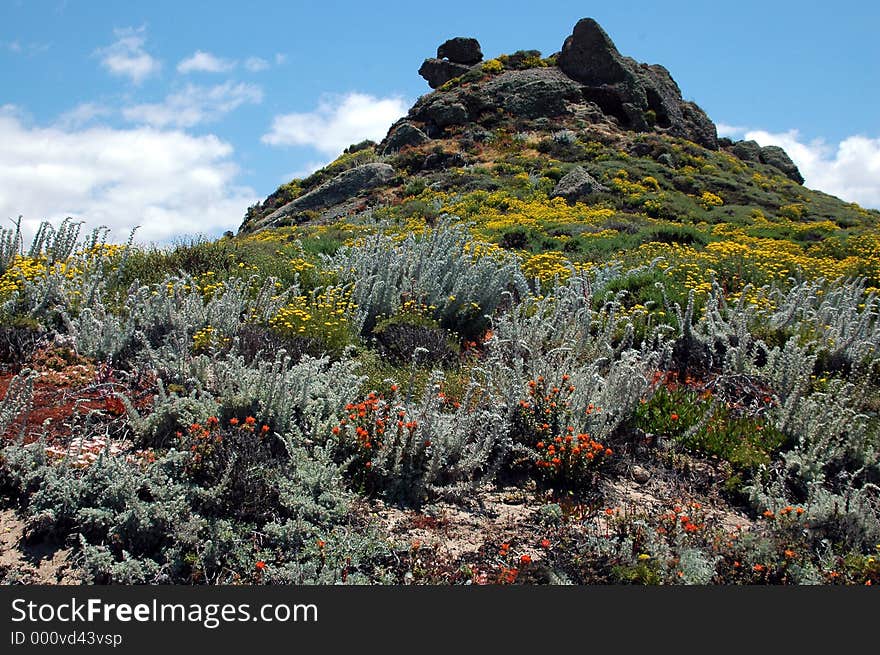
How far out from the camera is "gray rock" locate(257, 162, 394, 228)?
109 feet

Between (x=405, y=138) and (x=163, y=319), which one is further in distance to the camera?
(x=405, y=138)

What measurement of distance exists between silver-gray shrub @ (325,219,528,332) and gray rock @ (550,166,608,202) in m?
19.1

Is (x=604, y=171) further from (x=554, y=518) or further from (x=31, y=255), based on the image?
(x=554, y=518)

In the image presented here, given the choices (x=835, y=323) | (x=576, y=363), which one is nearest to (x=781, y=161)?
(x=835, y=323)

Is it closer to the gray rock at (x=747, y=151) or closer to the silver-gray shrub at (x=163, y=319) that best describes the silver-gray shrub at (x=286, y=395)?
the silver-gray shrub at (x=163, y=319)

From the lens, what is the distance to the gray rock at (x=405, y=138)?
40.2m

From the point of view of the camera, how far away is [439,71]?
49.2 m

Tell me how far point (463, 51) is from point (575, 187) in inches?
1050

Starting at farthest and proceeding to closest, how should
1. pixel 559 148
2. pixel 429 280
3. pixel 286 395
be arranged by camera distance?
pixel 559 148 < pixel 429 280 < pixel 286 395

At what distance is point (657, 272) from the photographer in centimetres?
944

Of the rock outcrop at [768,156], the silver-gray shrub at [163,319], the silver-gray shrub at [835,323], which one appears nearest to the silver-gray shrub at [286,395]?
the silver-gray shrub at [163,319]

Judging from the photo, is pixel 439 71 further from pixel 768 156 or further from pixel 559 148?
pixel 768 156

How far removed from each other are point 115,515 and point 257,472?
79cm

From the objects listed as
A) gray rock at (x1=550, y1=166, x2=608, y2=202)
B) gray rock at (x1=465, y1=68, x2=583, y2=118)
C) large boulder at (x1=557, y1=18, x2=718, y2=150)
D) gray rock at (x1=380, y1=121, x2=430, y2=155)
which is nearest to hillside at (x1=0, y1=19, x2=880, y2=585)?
gray rock at (x1=550, y1=166, x2=608, y2=202)
